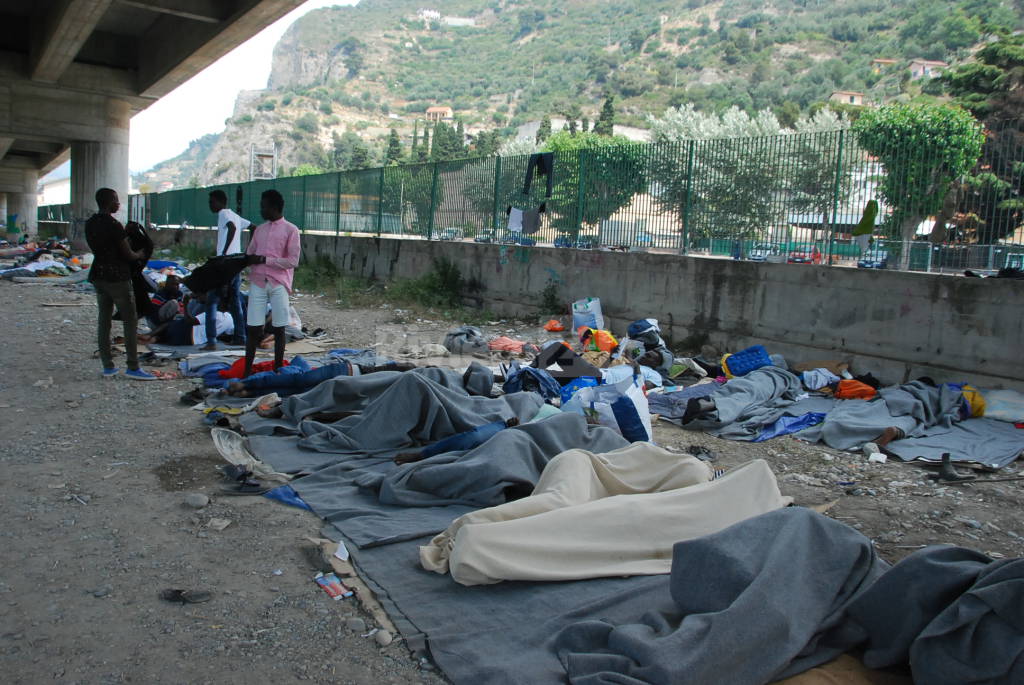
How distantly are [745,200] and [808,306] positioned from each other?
200 cm

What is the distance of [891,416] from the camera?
23.0ft

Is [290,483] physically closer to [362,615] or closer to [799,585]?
[362,615]

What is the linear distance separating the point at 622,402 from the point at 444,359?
4.17 meters

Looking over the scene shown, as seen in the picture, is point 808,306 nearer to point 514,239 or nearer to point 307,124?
point 514,239

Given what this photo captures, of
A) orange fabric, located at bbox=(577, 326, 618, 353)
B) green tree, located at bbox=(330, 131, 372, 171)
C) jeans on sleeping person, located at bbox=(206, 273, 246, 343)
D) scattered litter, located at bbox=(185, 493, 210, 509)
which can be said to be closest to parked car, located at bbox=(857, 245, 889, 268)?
orange fabric, located at bbox=(577, 326, 618, 353)

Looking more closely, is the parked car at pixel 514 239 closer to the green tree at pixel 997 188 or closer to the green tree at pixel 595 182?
the green tree at pixel 595 182

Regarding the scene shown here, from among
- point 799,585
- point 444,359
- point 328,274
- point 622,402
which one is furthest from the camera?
point 328,274

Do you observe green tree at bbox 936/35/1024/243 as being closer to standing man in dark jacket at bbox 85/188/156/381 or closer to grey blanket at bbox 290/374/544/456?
grey blanket at bbox 290/374/544/456

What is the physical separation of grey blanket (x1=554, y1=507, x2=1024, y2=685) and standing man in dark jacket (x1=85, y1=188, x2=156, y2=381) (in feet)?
21.6

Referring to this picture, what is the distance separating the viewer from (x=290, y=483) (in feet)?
16.3

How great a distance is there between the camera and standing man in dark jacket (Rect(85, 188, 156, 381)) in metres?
7.57

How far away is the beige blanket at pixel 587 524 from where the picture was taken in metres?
3.37

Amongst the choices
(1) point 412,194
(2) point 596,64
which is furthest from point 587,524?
(2) point 596,64

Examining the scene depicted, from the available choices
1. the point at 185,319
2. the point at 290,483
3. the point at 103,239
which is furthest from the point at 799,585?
the point at 185,319
